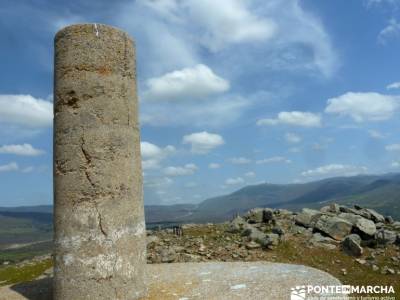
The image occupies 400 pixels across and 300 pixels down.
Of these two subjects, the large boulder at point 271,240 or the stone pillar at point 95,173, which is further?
the large boulder at point 271,240

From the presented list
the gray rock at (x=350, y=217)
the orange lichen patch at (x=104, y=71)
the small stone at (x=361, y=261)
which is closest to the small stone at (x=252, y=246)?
the small stone at (x=361, y=261)

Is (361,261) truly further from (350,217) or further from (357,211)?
(357,211)

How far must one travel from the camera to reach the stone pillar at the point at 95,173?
12.1 m

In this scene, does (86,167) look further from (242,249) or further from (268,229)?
(268,229)

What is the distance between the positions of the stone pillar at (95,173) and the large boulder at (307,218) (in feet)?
61.6

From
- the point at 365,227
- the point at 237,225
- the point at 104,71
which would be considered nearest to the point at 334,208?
the point at 365,227

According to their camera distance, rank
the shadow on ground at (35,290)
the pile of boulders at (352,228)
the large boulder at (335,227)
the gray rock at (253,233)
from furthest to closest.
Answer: the large boulder at (335,227), the gray rock at (253,233), the pile of boulders at (352,228), the shadow on ground at (35,290)

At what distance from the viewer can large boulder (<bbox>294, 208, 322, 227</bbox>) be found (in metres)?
29.5

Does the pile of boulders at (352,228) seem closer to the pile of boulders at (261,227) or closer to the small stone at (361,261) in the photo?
the small stone at (361,261)

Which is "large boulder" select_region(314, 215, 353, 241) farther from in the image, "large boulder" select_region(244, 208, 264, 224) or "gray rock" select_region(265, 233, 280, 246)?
"large boulder" select_region(244, 208, 264, 224)

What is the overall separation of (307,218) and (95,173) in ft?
69.3

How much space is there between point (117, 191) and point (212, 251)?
1291 centimetres

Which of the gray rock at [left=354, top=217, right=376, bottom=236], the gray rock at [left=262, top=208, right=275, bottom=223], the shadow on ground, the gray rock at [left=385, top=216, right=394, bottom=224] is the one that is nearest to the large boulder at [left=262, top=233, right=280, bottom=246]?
the gray rock at [left=262, top=208, right=275, bottom=223]

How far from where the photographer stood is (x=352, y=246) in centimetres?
2486
